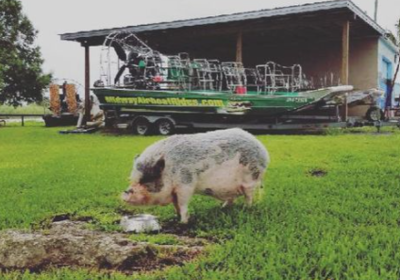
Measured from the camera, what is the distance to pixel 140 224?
183 inches

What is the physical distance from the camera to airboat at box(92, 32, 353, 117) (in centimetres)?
1555

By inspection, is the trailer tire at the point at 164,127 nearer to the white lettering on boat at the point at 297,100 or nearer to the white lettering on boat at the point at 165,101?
the white lettering on boat at the point at 165,101

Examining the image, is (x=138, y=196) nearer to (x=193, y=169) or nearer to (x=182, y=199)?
(x=182, y=199)

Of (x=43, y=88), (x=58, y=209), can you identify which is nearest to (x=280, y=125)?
(x=58, y=209)

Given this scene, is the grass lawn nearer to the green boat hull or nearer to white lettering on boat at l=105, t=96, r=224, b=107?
the green boat hull

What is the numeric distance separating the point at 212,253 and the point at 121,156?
6.83 m

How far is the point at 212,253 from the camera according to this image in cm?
388

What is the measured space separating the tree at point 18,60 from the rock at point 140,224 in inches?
1114

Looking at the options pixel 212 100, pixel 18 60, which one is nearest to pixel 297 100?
pixel 212 100

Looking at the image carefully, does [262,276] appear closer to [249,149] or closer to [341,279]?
[341,279]

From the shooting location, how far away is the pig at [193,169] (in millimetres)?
4594

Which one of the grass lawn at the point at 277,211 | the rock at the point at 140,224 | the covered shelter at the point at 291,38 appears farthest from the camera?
the covered shelter at the point at 291,38

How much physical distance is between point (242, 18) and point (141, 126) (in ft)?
15.4

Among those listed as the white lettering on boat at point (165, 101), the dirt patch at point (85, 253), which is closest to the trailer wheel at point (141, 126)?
the white lettering on boat at point (165, 101)
